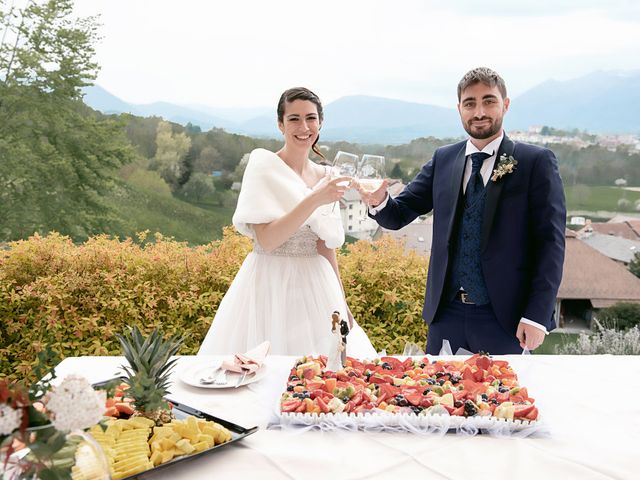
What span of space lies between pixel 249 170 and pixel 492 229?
127cm

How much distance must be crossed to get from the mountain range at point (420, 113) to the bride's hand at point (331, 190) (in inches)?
136

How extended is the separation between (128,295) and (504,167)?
263 cm

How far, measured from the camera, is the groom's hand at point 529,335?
8.94 ft

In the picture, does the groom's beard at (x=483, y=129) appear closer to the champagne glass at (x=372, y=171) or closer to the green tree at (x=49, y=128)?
the champagne glass at (x=372, y=171)

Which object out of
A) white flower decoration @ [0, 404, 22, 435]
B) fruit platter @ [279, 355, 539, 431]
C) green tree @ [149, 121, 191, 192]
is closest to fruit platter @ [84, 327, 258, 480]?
fruit platter @ [279, 355, 539, 431]

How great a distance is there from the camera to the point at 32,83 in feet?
18.5

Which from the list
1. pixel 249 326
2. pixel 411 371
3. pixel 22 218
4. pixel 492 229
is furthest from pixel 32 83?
pixel 411 371

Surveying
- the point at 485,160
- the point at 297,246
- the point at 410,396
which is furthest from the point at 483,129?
the point at 410,396

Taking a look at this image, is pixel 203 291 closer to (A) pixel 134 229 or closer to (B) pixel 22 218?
(A) pixel 134 229

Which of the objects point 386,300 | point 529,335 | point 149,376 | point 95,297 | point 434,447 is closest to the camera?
point 434,447

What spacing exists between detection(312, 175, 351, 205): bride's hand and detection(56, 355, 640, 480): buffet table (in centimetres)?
90

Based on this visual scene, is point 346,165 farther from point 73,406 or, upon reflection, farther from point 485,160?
point 73,406

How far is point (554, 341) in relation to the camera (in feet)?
19.2

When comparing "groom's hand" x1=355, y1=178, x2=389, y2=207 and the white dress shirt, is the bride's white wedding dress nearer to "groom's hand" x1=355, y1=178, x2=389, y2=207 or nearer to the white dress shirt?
"groom's hand" x1=355, y1=178, x2=389, y2=207
